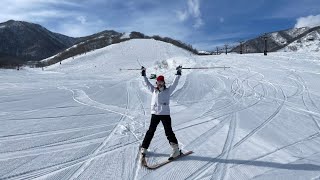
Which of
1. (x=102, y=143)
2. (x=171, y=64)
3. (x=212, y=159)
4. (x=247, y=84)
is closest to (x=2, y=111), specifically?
(x=102, y=143)

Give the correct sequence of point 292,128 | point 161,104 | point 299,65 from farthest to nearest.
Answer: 1. point 299,65
2. point 292,128
3. point 161,104

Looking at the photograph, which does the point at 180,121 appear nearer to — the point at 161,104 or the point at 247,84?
the point at 161,104

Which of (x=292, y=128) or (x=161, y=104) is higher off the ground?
(x=161, y=104)

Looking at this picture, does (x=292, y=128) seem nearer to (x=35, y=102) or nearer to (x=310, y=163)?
(x=310, y=163)

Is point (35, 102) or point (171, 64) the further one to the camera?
point (171, 64)

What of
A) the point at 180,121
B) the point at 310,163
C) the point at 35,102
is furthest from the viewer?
the point at 35,102

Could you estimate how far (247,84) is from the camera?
79.0 feet

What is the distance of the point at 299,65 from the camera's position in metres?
32.4

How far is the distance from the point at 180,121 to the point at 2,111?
6.75 meters

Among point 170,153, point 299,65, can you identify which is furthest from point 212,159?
point 299,65

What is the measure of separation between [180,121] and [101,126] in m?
2.59

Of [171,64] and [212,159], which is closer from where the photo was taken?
[212,159]

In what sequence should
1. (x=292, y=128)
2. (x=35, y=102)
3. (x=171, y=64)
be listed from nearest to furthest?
(x=292, y=128), (x=35, y=102), (x=171, y=64)

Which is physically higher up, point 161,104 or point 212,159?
point 161,104
